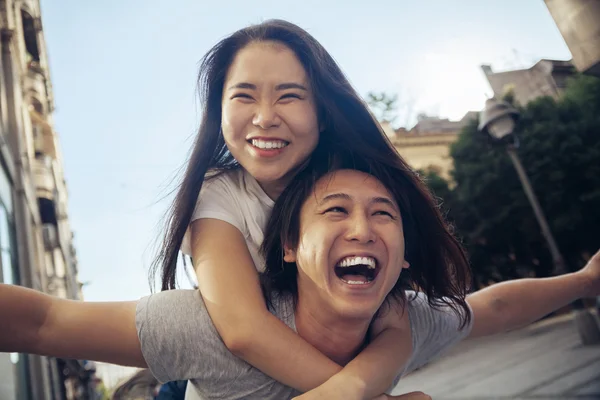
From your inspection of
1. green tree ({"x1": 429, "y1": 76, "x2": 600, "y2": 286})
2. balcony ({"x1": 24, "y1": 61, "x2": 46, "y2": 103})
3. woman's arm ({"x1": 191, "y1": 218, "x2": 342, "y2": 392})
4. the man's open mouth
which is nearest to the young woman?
woman's arm ({"x1": 191, "y1": 218, "x2": 342, "y2": 392})

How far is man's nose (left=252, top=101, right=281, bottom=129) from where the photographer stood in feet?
4.66

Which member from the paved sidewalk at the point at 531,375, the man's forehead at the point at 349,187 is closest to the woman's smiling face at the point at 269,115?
the man's forehead at the point at 349,187

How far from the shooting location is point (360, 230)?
1.28m

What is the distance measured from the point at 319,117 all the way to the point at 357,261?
1.81 feet

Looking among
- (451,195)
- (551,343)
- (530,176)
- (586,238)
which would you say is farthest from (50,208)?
(586,238)

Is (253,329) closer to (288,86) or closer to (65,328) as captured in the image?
(65,328)

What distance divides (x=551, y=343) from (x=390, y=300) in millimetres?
8840

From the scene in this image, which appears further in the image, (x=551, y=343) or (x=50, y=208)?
(x=50, y=208)

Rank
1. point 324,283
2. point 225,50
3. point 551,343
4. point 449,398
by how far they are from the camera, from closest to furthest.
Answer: point 324,283, point 225,50, point 449,398, point 551,343

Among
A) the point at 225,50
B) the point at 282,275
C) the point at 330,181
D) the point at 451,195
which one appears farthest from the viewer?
the point at 451,195

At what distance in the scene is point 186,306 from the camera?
133cm

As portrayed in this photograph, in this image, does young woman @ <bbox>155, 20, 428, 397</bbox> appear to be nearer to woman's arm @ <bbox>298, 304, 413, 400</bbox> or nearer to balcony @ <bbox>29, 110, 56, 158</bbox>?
woman's arm @ <bbox>298, 304, 413, 400</bbox>

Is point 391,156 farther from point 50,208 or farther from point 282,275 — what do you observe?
point 50,208

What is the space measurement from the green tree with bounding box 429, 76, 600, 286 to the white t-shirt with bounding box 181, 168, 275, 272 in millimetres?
17134
